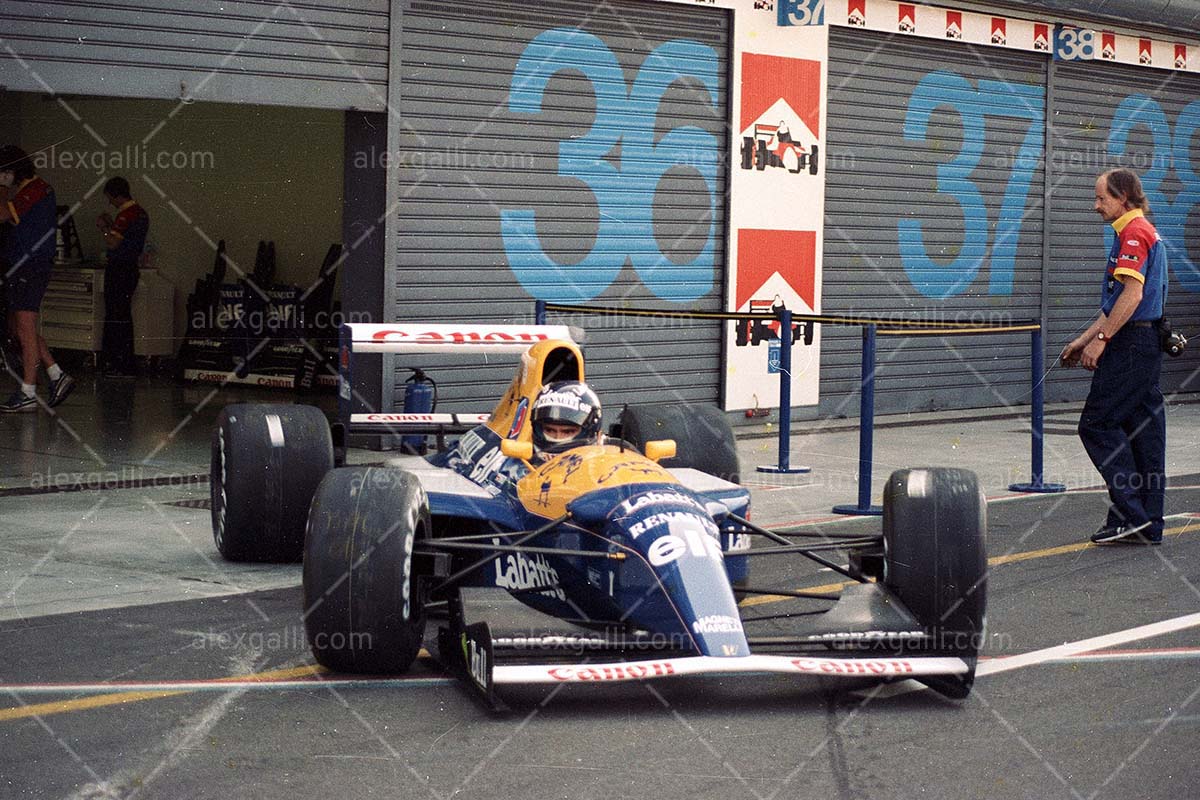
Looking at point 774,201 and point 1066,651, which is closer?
point 1066,651

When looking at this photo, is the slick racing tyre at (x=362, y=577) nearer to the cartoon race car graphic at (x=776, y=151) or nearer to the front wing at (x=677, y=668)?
the front wing at (x=677, y=668)

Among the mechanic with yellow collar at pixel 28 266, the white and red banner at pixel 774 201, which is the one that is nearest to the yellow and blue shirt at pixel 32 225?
the mechanic with yellow collar at pixel 28 266

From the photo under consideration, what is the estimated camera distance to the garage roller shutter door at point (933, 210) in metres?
15.7

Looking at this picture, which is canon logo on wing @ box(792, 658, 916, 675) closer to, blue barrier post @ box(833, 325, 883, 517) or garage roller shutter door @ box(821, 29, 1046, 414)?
blue barrier post @ box(833, 325, 883, 517)

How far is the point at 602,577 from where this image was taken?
6.14m

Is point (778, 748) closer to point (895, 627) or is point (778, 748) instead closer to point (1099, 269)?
point (895, 627)

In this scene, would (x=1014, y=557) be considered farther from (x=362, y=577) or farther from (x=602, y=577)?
(x=362, y=577)

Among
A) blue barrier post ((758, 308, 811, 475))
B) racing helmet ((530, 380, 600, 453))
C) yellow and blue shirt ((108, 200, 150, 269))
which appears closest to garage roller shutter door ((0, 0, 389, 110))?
blue barrier post ((758, 308, 811, 475))

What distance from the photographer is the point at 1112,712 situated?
587cm

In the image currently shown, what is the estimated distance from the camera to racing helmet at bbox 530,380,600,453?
6.95 meters

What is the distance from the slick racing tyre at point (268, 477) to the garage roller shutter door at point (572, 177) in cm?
432

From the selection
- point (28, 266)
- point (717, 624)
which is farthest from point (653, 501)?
point (28, 266)

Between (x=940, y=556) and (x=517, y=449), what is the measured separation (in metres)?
1.69

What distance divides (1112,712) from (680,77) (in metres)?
9.23
